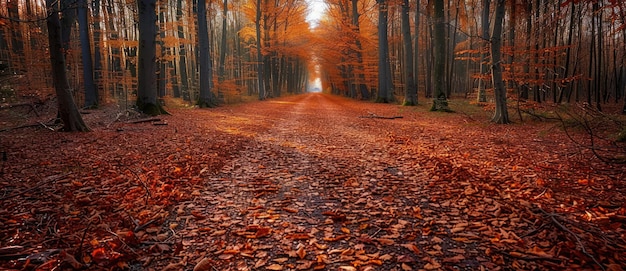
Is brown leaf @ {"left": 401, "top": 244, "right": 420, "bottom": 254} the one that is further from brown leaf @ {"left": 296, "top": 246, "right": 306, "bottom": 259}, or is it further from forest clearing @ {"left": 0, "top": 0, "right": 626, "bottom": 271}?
brown leaf @ {"left": 296, "top": 246, "right": 306, "bottom": 259}

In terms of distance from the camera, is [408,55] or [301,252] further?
[408,55]

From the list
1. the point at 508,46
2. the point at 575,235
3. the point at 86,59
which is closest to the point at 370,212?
the point at 575,235

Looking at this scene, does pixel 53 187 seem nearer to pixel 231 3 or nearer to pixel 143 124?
pixel 143 124

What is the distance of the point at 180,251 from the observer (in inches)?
94.8

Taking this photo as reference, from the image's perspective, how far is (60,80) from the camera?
23.0ft

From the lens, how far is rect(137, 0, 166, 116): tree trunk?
35.3ft

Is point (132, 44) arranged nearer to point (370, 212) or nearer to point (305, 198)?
point (305, 198)

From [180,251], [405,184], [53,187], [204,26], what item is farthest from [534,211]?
[204,26]

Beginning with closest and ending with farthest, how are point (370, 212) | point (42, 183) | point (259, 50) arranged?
point (370, 212), point (42, 183), point (259, 50)

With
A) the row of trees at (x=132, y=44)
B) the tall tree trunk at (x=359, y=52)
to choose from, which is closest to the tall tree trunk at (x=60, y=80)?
the row of trees at (x=132, y=44)

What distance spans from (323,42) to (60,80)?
22.2 meters

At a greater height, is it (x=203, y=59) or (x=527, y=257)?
(x=203, y=59)

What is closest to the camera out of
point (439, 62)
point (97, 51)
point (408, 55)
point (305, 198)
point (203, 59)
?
point (305, 198)

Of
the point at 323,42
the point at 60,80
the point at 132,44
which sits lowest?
the point at 60,80
